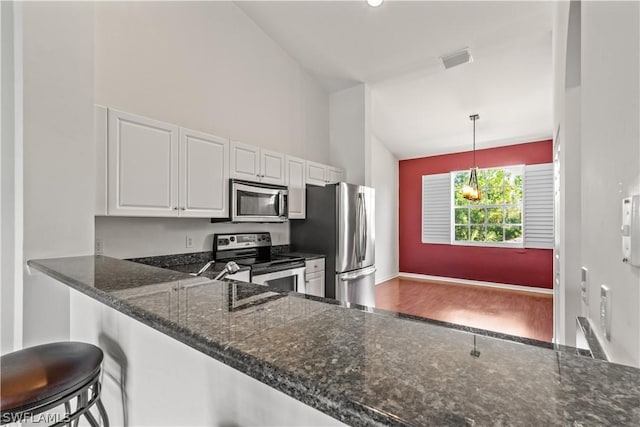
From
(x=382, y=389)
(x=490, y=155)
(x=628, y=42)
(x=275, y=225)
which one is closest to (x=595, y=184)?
(x=628, y=42)

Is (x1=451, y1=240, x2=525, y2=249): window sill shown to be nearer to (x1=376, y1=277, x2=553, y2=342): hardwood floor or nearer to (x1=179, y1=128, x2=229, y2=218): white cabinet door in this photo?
(x1=376, y1=277, x2=553, y2=342): hardwood floor

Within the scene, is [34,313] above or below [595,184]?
below

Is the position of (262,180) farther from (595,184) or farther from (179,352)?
(595,184)

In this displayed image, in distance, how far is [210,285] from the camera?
1.09 meters

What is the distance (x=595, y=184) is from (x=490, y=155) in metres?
5.80

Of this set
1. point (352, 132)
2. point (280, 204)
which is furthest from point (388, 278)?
point (280, 204)

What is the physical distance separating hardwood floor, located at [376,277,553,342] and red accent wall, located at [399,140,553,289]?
0.32m

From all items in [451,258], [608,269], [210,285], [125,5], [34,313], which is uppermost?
[125,5]

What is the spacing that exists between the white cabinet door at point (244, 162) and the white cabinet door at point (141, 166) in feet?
1.90

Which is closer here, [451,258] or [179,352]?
[179,352]

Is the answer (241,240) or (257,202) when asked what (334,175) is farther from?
(241,240)

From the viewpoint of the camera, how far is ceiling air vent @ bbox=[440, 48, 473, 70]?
11.4 ft

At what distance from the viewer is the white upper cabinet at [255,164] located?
2967 mm

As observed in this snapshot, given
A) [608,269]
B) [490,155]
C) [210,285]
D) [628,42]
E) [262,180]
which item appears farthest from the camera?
[490,155]
